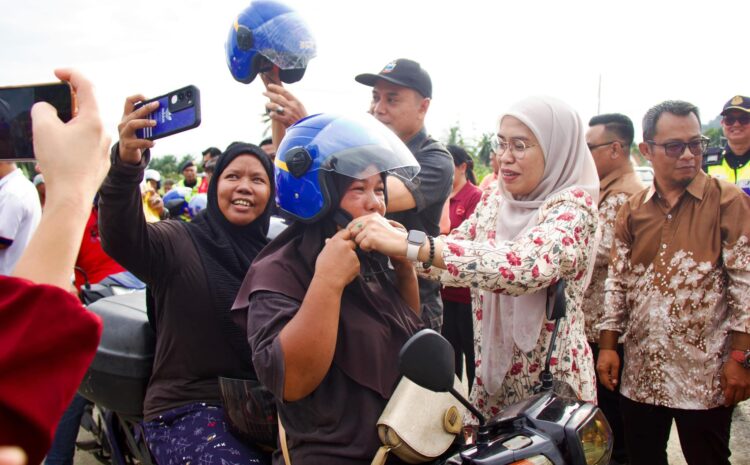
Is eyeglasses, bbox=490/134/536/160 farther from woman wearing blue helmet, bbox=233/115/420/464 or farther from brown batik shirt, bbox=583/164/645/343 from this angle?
brown batik shirt, bbox=583/164/645/343

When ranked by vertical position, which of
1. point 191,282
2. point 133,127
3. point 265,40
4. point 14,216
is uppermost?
point 265,40

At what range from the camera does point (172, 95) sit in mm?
1674

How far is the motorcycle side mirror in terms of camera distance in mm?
1328

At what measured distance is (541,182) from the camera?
7.43 ft

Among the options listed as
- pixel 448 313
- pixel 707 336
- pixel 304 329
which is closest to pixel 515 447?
pixel 304 329

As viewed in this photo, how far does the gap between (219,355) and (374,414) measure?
0.85 meters

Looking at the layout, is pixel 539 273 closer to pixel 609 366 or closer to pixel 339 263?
pixel 339 263

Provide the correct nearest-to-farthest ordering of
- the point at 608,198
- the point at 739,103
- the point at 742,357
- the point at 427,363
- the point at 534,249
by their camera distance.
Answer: the point at 427,363
the point at 534,249
the point at 742,357
the point at 608,198
the point at 739,103

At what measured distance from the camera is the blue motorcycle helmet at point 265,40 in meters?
2.32

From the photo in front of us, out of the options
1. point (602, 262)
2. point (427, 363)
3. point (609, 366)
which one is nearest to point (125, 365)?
point (427, 363)

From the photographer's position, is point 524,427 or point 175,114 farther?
point 175,114

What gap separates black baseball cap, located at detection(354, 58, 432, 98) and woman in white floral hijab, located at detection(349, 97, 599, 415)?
2.50 ft

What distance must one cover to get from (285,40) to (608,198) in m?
2.57

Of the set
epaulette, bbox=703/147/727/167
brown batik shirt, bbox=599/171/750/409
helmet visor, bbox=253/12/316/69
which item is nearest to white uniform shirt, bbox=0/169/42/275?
helmet visor, bbox=253/12/316/69
